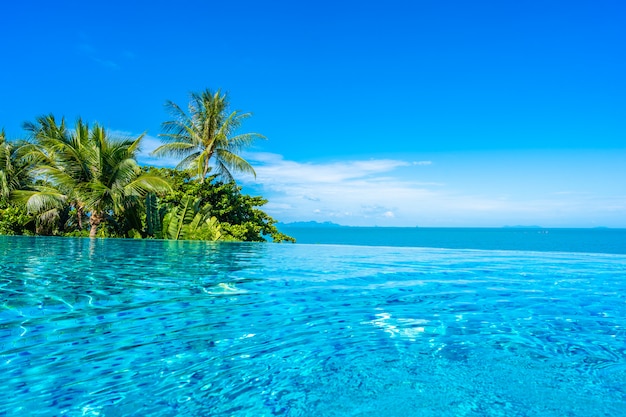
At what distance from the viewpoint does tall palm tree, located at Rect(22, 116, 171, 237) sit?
13516mm

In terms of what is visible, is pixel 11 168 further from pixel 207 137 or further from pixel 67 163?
pixel 207 137

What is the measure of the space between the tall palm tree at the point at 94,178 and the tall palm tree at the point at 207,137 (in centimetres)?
424

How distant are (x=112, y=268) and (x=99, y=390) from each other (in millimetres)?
4904

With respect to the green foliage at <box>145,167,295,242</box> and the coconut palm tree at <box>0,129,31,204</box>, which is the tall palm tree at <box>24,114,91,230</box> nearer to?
the coconut palm tree at <box>0,129,31,204</box>

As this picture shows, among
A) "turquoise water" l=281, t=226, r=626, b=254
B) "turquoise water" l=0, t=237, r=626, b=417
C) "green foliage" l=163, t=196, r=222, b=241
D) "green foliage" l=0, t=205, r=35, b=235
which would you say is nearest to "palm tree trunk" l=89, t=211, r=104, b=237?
"green foliage" l=163, t=196, r=222, b=241

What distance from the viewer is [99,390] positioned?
1.99m

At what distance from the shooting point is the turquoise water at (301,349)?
194 centimetres

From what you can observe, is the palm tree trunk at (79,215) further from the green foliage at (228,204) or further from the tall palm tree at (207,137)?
the tall palm tree at (207,137)

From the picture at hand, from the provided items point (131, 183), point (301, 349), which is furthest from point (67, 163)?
point (301, 349)

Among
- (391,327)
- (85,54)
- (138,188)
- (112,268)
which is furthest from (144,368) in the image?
(85,54)

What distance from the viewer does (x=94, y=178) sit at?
13844mm

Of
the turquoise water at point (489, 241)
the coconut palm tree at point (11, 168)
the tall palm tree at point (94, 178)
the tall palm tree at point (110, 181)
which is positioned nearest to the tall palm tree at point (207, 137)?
the tall palm tree at point (94, 178)

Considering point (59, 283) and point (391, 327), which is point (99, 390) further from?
point (59, 283)

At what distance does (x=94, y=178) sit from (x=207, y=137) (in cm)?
Answer: 628
